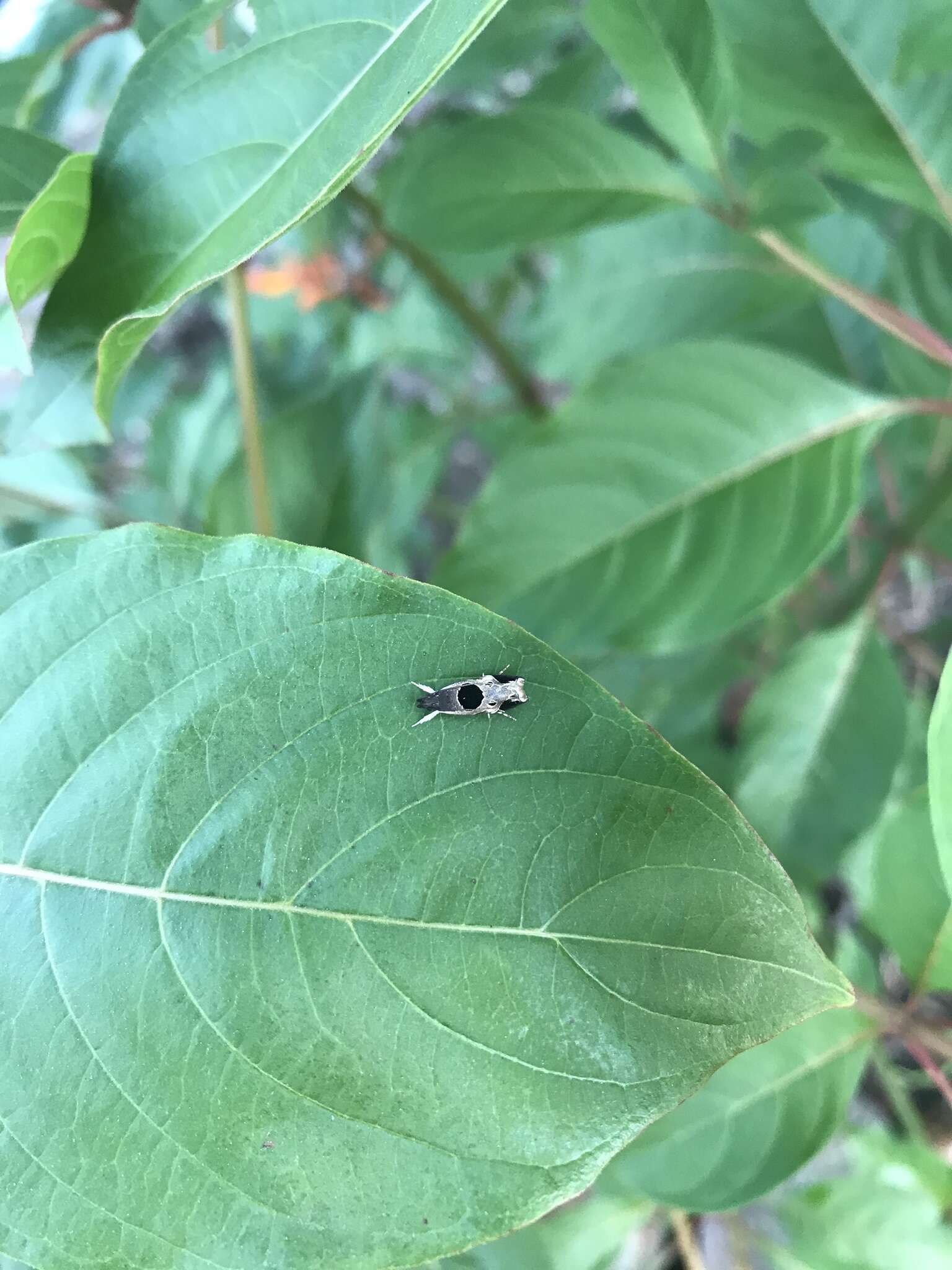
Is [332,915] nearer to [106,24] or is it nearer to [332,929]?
[332,929]

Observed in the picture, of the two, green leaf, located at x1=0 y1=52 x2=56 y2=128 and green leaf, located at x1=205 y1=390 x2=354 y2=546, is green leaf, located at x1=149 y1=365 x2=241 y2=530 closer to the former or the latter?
green leaf, located at x1=205 y1=390 x2=354 y2=546

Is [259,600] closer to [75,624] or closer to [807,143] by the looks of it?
[75,624]

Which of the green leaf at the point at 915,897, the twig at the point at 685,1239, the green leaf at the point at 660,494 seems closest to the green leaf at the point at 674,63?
the green leaf at the point at 660,494

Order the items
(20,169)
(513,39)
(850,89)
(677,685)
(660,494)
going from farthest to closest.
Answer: (677,685) → (513,39) → (660,494) → (850,89) → (20,169)

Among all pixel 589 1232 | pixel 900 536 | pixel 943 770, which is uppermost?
pixel 943 770

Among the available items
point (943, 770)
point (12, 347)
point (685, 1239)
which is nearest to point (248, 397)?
point (12, 347)

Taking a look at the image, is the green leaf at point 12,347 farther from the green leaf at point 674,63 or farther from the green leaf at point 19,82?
the green leaf at point 674,63

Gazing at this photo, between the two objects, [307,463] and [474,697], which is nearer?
[474,697]
